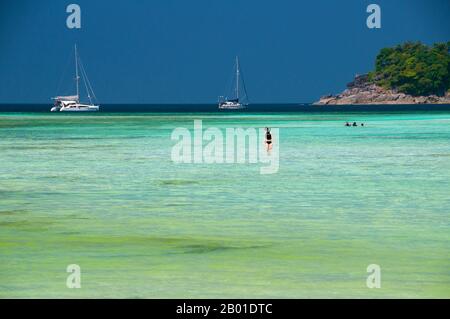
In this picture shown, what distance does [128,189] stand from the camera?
21.5 metres

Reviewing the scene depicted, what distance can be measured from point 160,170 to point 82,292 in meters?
16.7

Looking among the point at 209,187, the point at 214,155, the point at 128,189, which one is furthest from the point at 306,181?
the point at 214,155

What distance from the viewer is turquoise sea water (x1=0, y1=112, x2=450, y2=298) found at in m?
11.0

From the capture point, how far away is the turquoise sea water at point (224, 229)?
11031 mm

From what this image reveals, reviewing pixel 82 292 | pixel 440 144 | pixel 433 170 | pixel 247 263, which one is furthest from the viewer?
pixel 440 144

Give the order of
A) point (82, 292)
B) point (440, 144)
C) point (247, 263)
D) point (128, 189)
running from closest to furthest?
point (82, 292) < point (247, 263) < point (128, 189) < point (440, 144)

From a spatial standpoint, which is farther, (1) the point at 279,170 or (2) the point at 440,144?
(2) the point at 440,144

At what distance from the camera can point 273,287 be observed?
1078cm

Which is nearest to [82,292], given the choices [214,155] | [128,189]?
[128,189]

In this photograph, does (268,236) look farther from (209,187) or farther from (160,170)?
(160,170)

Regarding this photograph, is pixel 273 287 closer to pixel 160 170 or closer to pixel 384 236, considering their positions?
pixel 384 236

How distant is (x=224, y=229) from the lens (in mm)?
15125

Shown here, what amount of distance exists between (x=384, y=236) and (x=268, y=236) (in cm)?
169
